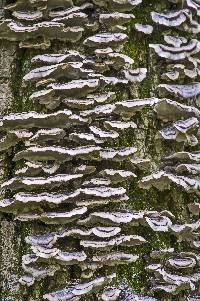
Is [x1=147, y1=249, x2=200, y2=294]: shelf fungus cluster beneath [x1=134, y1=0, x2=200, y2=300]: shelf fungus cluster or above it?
beneath

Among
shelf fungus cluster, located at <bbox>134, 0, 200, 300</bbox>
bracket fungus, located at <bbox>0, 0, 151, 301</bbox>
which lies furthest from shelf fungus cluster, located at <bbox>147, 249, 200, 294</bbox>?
bracket fungus, located at <bbox>0, 0, 151, 301</bbox>

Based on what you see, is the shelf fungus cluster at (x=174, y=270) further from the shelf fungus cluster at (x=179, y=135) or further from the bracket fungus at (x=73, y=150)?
the bracket fungus at (x=73, y=150)

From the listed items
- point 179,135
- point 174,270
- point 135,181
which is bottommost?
point 174,270

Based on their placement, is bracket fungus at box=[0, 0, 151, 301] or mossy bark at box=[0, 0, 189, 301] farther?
mossy bark at box=[0, 0, 189, 301]

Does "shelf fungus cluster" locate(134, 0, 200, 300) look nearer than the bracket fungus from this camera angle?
No

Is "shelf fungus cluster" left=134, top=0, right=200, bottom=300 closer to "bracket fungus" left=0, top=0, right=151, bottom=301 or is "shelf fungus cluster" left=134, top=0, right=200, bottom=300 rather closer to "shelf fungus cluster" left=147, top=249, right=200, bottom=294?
"shelf fungus cluster" left=147, top=249, right=200, bottom=294

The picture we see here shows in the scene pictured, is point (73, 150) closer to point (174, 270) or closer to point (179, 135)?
point (179, 135)

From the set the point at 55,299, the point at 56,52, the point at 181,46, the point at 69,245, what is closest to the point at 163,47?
the point at 181,46

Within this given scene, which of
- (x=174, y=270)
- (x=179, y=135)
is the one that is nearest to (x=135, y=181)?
(x=179, y=135)

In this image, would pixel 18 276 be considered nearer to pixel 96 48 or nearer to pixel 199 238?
pixel 199 238
